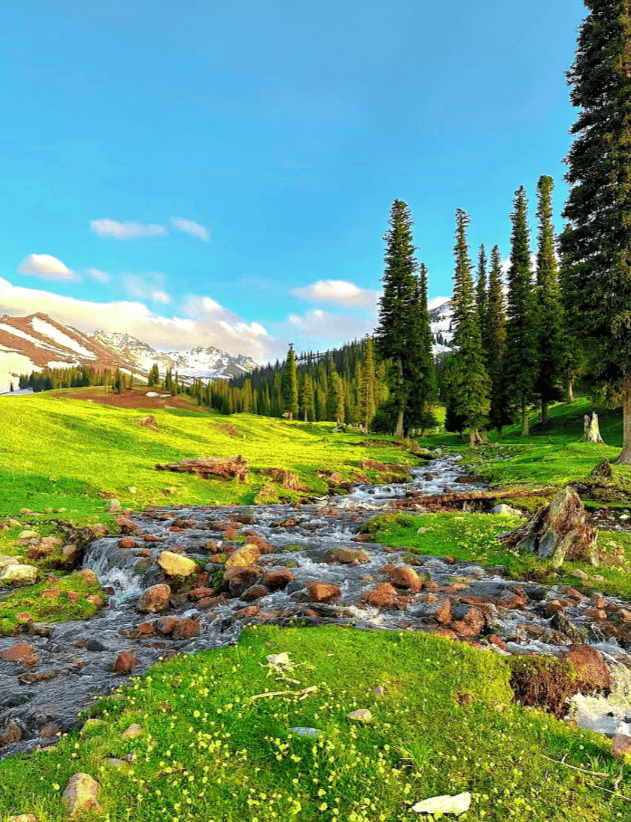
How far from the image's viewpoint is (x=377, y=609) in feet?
34.0

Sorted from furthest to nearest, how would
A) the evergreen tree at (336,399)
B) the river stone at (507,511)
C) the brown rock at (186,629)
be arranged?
the evergreen tree at (336,399), the river stone at (507,511), the brown rock at (186,629)

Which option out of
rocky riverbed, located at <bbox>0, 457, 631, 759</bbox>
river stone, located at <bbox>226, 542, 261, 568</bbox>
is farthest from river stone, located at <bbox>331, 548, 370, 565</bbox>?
river stone, located at <bbox>226, 542, 261, 568</bbox>

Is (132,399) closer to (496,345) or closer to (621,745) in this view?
(496,345)

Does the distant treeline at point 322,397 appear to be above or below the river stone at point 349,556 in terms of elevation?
above

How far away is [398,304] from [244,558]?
169 ft

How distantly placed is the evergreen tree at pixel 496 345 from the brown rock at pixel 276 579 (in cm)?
5581

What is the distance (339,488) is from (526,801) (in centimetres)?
2822

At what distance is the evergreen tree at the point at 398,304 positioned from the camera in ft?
196

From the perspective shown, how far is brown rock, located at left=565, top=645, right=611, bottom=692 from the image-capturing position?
287 inches

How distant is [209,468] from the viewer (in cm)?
3180

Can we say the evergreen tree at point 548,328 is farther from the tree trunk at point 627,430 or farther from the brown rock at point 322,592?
the brown rock at point 322,592

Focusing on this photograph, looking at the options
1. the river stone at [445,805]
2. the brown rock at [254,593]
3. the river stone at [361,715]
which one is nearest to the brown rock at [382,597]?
the brown rock at [254,593]

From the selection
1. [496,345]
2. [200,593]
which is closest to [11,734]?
[200,593]

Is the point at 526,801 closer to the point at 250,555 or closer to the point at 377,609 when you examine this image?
the point at 377,609
